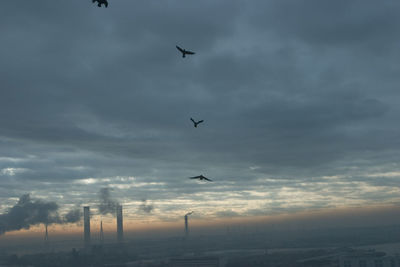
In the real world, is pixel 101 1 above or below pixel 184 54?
above

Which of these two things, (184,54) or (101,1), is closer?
(101,1)
